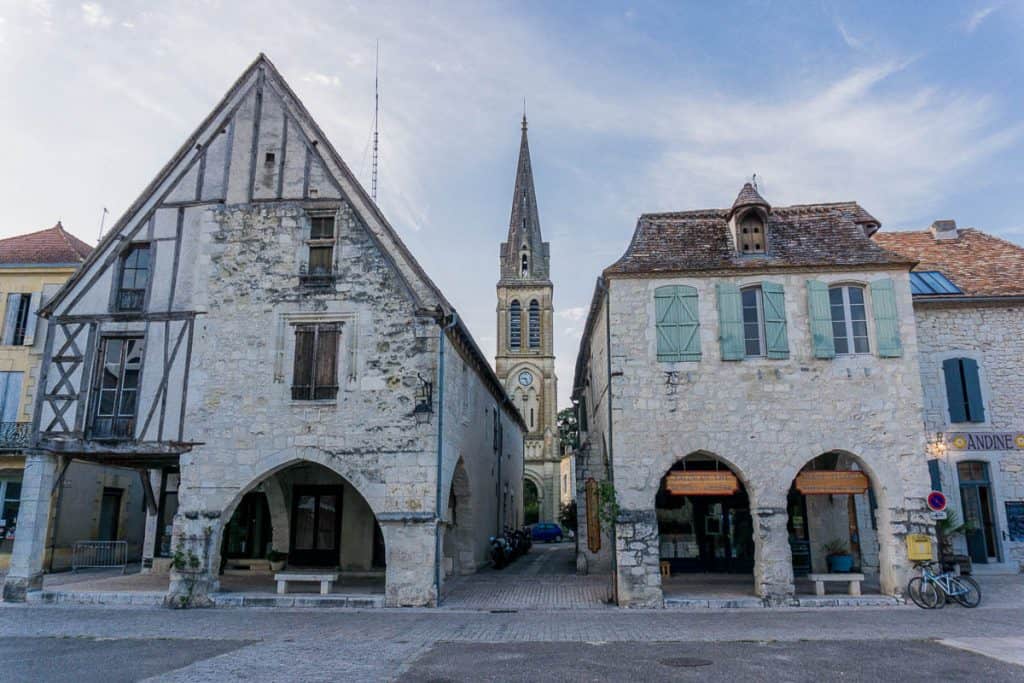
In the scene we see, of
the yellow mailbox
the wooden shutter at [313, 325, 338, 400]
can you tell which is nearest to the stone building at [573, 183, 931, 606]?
the yellow mailbox

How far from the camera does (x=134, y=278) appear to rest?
1562 centimetres

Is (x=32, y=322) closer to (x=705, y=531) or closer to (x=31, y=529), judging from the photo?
(x=31, y=529)

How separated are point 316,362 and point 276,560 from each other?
653cm

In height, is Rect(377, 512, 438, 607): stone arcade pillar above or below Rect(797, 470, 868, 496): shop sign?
below

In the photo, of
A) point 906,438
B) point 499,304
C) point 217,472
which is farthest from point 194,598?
point 499,304

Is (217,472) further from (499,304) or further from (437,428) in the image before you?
(499,304)

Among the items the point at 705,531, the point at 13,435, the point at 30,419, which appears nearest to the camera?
the point at 705,531

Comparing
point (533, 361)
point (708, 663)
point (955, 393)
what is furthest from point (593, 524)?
point (533, 361)

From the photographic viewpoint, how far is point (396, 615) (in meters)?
12.4

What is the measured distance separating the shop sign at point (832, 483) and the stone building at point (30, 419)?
17.9 metres

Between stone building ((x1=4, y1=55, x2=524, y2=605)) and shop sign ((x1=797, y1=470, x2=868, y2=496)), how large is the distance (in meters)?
7.14

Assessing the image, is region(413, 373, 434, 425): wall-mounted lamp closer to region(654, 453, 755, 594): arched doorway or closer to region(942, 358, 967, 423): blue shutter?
region(654, 453, 755, 594): arched doorway

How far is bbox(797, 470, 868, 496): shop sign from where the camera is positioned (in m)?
13.9

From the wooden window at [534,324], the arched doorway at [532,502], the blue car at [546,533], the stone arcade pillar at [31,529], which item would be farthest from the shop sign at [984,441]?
the arched doorway at [532,502]
